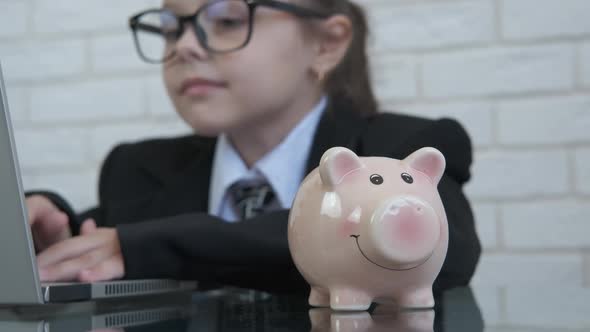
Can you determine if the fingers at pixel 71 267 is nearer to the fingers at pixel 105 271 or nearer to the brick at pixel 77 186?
the fingers at pixel 105 271

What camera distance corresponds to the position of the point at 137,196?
A: 4.53 ft

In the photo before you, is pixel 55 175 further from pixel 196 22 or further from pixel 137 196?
pixel 196 22

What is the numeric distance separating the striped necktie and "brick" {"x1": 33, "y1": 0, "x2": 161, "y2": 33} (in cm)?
58

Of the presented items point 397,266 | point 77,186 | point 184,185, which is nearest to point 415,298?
point 397,266

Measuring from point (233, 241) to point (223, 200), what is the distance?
441 mm

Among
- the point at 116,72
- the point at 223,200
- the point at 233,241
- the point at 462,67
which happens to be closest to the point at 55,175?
the point at 116,72

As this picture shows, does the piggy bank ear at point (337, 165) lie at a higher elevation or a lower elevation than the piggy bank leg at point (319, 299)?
higher

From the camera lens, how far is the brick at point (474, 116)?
1468mm

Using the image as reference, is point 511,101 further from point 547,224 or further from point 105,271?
point 105,271

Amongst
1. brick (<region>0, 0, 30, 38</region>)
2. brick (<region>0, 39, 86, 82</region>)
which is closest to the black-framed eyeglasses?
brick (<region>0, 39, 86, 82</region>)

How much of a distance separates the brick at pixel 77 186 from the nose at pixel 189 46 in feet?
2.05

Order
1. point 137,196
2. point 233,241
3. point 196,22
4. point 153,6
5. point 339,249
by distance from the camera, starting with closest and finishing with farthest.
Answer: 1. point 339,249
2. point 233,241
3. point 196,22
4. point 137,196
5. point 153,6

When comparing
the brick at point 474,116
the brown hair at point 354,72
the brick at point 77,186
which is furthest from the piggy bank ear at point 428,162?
the brick at point 77,186

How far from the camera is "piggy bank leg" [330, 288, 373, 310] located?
621 millimetres
